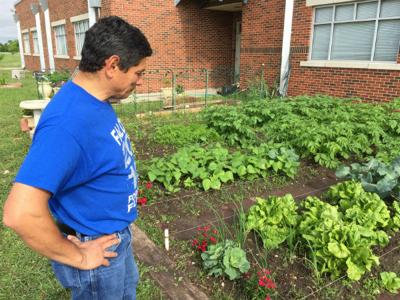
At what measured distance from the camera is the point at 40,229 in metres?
1.16

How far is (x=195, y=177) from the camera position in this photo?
431 centimetres

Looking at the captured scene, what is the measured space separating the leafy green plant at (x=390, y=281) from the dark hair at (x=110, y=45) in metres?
2.51

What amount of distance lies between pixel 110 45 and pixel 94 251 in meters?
0.84

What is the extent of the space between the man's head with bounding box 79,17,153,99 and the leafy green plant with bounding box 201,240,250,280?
171cm

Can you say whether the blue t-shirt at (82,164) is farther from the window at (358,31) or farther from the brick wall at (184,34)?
the brick wall at (184,34)

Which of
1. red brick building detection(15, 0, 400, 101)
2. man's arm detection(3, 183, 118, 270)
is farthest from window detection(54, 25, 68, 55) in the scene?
man's arm detection(3, 183, 118, 270)

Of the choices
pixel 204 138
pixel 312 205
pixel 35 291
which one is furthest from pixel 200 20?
pixel 35 291

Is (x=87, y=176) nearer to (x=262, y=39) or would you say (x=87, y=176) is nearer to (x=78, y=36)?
(x=262, y=39)

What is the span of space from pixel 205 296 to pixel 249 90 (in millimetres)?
10704

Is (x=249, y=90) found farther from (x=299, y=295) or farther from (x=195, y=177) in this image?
(x=299, y=295)

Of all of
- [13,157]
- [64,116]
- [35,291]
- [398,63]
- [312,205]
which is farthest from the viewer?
[398,63]

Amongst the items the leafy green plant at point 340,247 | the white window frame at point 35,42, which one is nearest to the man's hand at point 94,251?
the leafy green plant at point 340,247

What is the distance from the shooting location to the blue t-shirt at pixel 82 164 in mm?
1117

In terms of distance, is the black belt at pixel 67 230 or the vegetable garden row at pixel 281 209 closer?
the black belt at pixel 67 230
